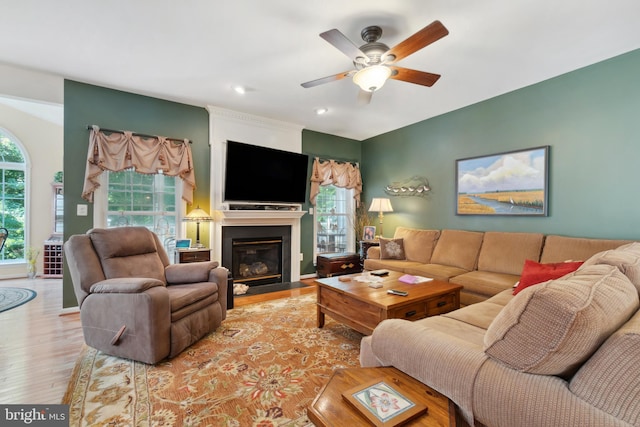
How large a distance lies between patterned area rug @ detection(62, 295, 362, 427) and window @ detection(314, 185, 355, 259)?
2591 mm

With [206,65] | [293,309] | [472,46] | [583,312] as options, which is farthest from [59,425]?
[472,46]

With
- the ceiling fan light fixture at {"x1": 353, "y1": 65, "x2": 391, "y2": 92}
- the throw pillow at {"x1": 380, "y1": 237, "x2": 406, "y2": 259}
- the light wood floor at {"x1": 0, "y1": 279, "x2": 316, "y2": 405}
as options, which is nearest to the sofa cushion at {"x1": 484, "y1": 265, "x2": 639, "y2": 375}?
the ceiling fan light fixture at {"x1": 353, "y1": 65, "x2": 391, "y2": 92}

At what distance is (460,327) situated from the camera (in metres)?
1.71

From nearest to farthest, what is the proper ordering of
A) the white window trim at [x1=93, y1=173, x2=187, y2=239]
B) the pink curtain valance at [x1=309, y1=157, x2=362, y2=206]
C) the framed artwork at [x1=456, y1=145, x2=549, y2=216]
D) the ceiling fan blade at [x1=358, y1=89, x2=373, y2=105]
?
the ceiling fan blade at [x1=358, y1=89, x2=373, y2=105]
the framed artwork at [x1=456, y1=145, x2=549, y2=216]
the white window trim at [x1=93, y1=173, x2=187, y2=239]
the pink curtain valance at [x1=309, y1=157, x2=362, y2=206]

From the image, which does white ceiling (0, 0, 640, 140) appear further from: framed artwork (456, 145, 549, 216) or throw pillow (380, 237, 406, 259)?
throw pillow (380, 237, 406, 259)

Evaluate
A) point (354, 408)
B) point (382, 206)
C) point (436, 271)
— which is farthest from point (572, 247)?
point (354, 408)

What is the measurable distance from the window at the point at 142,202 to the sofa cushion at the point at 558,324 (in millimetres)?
3921

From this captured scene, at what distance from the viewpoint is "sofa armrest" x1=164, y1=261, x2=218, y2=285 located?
8.97ft

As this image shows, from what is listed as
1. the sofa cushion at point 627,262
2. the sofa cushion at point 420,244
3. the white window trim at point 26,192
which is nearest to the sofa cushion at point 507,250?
the sofa cushion at point 420,244

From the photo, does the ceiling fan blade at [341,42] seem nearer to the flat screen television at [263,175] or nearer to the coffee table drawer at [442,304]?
the coffee table drawer at [442,304]

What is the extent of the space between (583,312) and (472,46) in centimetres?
249

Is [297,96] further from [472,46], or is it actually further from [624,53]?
[624,53]

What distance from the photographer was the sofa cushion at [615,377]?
73 centimetres

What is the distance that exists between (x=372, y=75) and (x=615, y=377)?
7.09 ft
